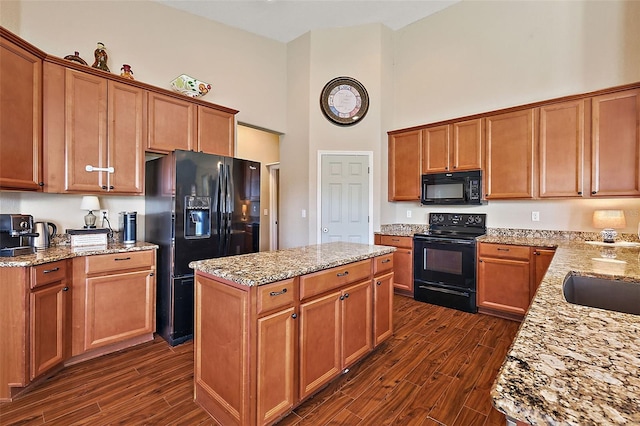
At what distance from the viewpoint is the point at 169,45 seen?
3516mm

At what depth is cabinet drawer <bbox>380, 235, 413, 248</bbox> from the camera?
4.03 metres

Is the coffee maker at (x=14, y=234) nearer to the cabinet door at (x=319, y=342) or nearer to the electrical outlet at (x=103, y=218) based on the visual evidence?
the electrical outlet at (x=103, y=218)

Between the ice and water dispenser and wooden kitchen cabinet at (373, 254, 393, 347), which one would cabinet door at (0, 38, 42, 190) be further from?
wooden kitchen cabinet at (373, 254, 393, 347)

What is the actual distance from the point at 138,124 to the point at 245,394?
2590mm

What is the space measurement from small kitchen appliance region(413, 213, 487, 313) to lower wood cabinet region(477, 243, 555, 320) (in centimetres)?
10

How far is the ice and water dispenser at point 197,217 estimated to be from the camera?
2.72 meters

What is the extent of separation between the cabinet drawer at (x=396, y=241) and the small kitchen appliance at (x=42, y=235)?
3.63 metres

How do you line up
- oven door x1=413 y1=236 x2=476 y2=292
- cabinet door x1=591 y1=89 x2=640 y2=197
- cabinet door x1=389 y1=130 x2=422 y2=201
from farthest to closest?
1. cabinet door x1=389 y1=130 x2=422 y2=201
2. oven door x1=413 y1=236 x2=476 y2=292
3. cabinet door x1=591 y1=89 x2=640 y2=197

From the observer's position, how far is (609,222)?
112 inches

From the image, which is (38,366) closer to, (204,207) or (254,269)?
(204,207)

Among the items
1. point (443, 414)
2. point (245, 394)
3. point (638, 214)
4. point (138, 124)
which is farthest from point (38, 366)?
point (638, 214)

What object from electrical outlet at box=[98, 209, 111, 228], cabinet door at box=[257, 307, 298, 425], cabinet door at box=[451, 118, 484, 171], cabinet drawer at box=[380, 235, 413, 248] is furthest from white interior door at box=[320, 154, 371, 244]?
cabinet door at box=[257, 307, 298, 425]

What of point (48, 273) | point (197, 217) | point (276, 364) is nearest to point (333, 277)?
point (276, 364)

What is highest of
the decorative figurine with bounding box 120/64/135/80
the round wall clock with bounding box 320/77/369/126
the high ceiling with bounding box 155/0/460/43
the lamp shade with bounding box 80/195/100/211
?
the high ceiling with bounding box 155/0/460/43
